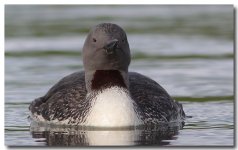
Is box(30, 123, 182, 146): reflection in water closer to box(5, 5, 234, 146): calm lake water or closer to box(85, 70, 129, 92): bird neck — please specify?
box(5, 5, 234, 146): calm lake water

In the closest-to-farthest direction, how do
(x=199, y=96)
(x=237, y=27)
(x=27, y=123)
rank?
1. (x=237, y=27)
2. (x=27, y=123)
3. (x=199, y=96)

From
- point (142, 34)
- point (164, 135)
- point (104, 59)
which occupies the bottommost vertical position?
point (164, 135)

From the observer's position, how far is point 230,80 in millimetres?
13531

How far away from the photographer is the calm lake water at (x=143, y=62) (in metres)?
10.9

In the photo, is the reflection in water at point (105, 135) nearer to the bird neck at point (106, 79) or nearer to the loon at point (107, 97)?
the loon at point (107, 97)

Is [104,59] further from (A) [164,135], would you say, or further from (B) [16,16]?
(B) [16,16]

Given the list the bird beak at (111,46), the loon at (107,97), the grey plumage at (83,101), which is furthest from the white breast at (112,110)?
the bird beak at (111,46)

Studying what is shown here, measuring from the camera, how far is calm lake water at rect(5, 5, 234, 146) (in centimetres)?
1086

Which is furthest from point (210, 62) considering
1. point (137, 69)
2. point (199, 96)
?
point (199, 96)

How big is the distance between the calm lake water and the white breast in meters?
0.10

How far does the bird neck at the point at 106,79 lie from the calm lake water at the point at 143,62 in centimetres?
50

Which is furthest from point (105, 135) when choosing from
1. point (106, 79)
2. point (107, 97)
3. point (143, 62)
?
point (143, 62)

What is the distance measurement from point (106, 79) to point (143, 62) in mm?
3910

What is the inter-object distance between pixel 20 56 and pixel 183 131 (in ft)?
15.3
